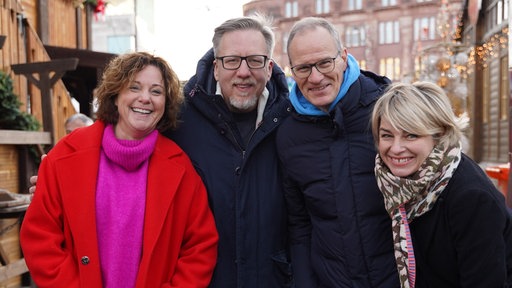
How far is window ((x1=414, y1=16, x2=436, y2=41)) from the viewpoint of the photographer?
36.6 metres

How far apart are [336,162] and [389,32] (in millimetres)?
37818

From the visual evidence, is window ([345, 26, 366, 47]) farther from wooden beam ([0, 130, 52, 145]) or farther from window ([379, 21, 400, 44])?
wooden beam ([0, 130, 52, 145])

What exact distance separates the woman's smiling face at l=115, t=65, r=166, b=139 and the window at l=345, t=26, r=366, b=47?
37.4 m

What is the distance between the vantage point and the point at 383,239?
2.33 metres

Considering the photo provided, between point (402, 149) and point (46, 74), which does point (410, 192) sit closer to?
point (402, 149)

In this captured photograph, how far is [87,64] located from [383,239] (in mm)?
7997

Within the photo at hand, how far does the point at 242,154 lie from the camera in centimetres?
278

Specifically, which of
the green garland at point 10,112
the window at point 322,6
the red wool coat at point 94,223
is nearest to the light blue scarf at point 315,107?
the red wool coat at point 94,223

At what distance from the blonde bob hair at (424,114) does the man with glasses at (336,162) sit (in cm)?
34

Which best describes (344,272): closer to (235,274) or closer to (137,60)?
(235,274)

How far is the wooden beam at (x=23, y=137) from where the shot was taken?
18.7 feet

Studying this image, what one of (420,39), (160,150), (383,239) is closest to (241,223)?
(160,150)

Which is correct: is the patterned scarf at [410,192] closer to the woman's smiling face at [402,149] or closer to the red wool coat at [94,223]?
the woman's smiling face at [402,149]

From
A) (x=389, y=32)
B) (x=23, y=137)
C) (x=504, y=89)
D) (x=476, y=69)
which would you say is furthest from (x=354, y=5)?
(x=23, y=137)
